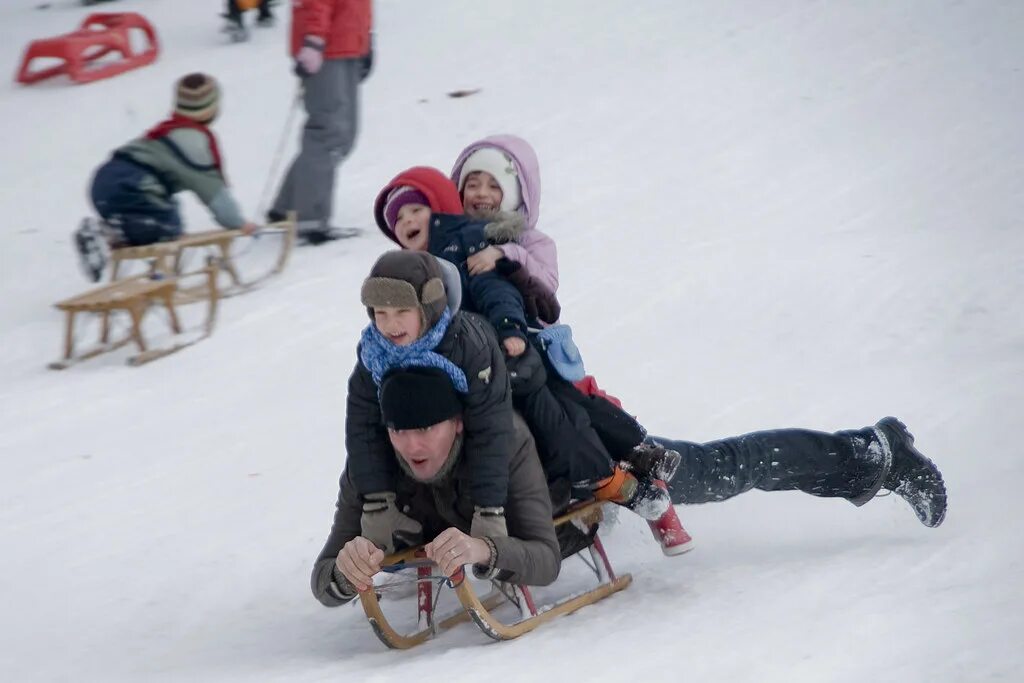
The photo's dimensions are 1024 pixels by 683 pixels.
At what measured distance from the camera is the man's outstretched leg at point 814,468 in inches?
152

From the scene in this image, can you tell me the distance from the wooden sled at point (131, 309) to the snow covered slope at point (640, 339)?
0.11m

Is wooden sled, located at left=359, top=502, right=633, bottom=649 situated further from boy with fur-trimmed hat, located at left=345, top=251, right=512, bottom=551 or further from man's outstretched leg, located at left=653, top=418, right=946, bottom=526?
man's outstretched leg, located at left=653, top=418, right=946, bottom=526

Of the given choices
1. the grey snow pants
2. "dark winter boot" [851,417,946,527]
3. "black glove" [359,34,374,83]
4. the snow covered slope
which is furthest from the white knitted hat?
"black glove" [359,34,374,83]

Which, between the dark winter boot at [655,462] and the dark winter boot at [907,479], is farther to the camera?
the dark winter boot at [907,479]

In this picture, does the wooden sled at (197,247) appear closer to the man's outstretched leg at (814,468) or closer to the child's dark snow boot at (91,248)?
the child's dark snow boot at (91,248)

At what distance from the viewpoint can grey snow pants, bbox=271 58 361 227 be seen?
26.0ft

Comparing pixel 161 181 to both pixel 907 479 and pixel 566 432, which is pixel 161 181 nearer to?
pixel 566 432

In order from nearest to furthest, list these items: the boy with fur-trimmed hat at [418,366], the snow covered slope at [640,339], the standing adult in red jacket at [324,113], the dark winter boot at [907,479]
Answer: the boy with fur-trimmed hat at [418,366]
the snow covered slope at [640,339]
the dark winter boot at [907,479]
the standing adult in red jacket at [324,113]

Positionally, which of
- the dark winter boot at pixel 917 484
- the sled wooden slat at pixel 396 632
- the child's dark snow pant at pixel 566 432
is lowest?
the sled wooden slat at pixel 396 632

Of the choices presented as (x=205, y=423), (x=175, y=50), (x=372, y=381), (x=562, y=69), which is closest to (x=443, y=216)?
(x=372, y=381)

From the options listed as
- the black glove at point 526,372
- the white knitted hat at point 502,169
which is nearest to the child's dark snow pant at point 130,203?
the white knitted hat at point 502,169

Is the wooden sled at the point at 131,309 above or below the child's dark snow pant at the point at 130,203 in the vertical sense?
below

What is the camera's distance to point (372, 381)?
3.27m

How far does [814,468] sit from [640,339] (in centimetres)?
226
